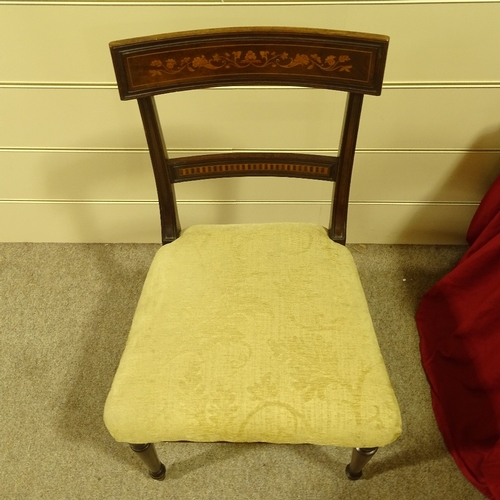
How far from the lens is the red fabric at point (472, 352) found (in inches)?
40.3

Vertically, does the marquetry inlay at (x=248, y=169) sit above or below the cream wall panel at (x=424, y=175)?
above

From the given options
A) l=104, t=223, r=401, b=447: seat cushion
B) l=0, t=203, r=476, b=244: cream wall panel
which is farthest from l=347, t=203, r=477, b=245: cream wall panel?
l=104, t=223, r=401, b=447: seat cushion

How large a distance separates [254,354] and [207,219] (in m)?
0.71

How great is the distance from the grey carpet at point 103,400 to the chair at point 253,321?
0.24m

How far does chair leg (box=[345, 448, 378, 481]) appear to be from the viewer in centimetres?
82

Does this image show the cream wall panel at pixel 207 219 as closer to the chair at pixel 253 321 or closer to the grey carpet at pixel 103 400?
the grey carpet at pixel 103 400

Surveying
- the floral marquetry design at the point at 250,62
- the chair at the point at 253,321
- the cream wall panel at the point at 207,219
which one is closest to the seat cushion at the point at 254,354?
the chair at the point at 253,321

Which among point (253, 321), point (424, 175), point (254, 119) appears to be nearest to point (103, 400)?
point (253, 321)

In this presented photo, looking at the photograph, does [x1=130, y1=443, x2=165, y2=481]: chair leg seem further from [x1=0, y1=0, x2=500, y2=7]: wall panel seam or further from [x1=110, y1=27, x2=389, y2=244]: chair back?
[x1=0, y1=0, x2=500, y2=7]: wall panel seam

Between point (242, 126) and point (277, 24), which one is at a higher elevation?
point (277, 24)

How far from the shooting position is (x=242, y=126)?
1.16 metres

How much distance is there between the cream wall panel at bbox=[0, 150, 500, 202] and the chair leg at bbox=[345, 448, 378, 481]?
707mm

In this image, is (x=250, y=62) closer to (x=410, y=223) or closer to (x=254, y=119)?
(x=254, y=119)

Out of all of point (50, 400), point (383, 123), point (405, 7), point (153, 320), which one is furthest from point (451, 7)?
point (50, 400)
